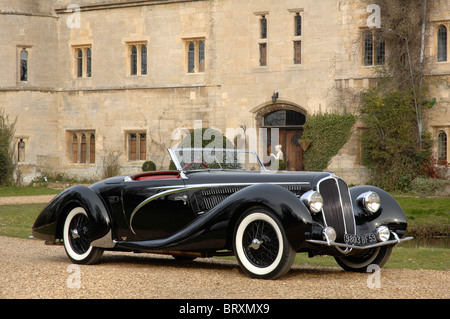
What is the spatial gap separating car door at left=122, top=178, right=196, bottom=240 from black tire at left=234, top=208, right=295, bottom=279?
84 centimetres

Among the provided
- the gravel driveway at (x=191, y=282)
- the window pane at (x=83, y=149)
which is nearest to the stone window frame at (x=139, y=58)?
the window pane at (x=83, y=149)

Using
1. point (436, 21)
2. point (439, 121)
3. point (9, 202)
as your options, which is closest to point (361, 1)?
point (436, 21)

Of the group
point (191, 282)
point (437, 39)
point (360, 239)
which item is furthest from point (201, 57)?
point (191, 282)

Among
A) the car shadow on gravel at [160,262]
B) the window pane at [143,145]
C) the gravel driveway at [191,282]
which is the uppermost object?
the window pane at [143,145]

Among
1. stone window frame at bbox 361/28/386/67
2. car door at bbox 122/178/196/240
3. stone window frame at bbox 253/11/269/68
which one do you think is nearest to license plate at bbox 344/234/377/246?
car door at bbox 122/178/196/240

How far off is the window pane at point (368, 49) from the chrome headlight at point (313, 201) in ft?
53.0

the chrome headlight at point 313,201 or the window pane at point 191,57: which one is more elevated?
the window pane at point 191,57

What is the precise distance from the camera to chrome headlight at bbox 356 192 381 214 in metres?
6.95

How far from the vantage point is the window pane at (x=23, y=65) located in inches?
1038

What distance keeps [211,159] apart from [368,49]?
49.5 feet

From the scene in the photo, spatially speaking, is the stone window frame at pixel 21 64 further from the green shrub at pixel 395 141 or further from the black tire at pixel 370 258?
the black tire at pixel 370 258
